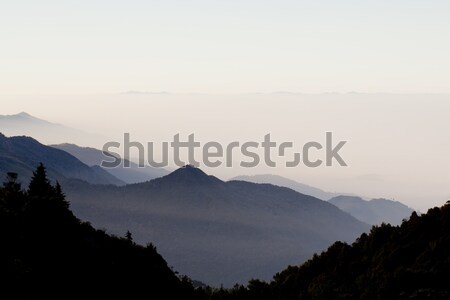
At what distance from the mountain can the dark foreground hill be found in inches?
322

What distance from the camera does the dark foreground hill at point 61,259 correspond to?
4925cm

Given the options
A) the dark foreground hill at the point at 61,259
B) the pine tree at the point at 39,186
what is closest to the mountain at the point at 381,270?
the dark foreground hill at the point at 61,259

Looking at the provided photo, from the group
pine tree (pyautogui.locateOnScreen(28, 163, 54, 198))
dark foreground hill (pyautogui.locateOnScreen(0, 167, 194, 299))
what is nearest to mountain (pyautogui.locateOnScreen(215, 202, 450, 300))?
dark foreground hill (pyautogui.locateOnScreen(0, 167, 194, 299))

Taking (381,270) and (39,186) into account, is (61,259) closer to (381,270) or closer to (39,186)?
(39,186)

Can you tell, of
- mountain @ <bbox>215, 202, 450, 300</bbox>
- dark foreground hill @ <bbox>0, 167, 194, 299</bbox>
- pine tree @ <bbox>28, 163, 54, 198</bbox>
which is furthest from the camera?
pine tree @ <bbox>28, 163, 54, 198</bbox>

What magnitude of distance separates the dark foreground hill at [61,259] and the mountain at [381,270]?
8.19 meters

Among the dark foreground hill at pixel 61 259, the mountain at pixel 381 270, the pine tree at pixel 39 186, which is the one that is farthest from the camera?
the pine tree at pixel 39 186

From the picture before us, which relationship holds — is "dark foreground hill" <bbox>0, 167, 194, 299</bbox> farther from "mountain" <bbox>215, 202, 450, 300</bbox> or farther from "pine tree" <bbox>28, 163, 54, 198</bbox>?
"mountain" <bbox>215, 202, 450, 300</bbox>

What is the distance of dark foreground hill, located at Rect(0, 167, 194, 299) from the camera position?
162ft

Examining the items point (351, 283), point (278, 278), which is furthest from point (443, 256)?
point (278, 278)

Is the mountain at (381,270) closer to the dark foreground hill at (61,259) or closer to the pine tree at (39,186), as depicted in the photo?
the dark foreground hill at (61,259)

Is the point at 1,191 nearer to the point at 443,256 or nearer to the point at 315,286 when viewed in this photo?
the point at 315,286

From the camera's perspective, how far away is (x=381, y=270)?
178 ft

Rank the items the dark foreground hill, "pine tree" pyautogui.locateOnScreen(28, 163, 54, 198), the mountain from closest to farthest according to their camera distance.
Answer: the dark foreground hill → the mountain → "pine tree" pyautogui.locateOnScreen(28, 163, 54, 198)
